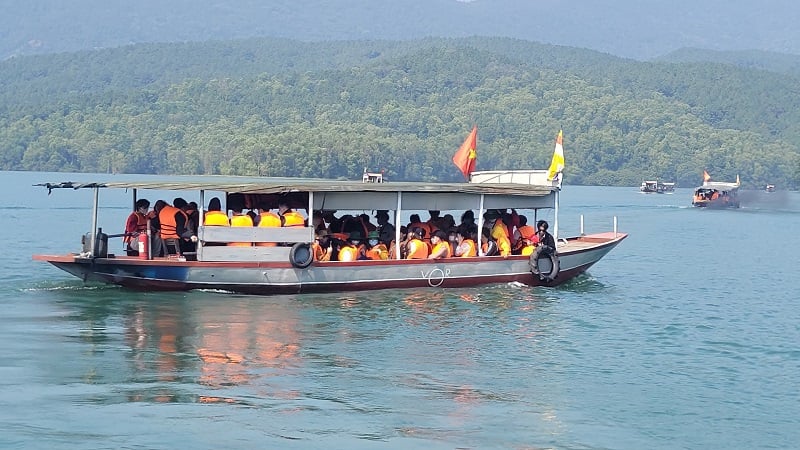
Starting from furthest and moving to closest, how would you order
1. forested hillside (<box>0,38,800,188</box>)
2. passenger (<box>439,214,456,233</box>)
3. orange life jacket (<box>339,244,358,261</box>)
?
forested hillside (<box>0,38,800,188</box>), passenger (<box>439,214,456,233</box>), orange life jacket (<box>339,244,358,261</box>)

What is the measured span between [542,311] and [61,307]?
8.24m

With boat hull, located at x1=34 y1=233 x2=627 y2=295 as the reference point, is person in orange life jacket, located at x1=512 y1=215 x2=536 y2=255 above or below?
above

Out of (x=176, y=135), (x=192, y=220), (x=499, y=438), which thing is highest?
(x=176, y=135)

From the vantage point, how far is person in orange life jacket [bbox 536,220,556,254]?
78.1 ft

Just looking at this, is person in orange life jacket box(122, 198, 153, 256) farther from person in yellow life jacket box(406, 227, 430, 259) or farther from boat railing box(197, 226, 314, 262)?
person in yellow life jacket box(406, 227, 430, 259)

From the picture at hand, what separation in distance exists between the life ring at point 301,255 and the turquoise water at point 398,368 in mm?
668

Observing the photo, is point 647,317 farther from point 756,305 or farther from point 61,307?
point 61,307

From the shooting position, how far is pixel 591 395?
1569 cm

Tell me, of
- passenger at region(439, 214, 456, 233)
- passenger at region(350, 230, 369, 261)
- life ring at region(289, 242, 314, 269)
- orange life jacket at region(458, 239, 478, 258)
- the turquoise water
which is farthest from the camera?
passenger at region(439, 214, 456, 233)

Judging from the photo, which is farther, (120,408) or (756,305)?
(756,305)

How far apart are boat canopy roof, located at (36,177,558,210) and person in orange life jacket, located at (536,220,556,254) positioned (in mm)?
636

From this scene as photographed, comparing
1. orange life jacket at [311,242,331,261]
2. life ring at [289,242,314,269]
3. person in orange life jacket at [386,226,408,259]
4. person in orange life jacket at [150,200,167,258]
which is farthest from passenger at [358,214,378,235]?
person in orange life jacket at [150,200,167,258]

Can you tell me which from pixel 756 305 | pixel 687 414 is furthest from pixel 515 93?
pixel 687 414

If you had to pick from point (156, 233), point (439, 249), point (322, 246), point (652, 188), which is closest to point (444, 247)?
point (439, 249)
